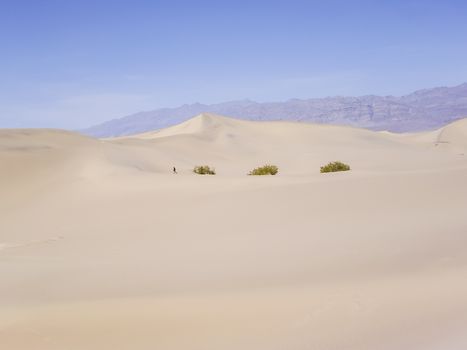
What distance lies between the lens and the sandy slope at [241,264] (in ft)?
17.9

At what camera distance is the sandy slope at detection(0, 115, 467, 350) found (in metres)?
5.45

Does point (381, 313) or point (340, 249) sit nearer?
point (381, 313)

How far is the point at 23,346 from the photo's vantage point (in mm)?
5438

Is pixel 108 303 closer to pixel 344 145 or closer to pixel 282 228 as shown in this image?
pixel 282 228

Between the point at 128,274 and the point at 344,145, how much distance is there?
5681cm

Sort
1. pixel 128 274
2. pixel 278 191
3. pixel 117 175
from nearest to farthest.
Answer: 1. pixel 128 274
2. pixel 278 191
3. pixel 117 175

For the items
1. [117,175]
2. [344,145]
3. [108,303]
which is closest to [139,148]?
[117,175]

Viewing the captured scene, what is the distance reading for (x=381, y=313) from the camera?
5.50 metres

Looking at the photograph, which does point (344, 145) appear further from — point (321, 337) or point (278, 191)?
point (321, 337)

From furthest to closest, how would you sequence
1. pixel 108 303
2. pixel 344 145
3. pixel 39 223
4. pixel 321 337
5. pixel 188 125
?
pixel 188 125 → pixel 344 145 → pixel 39 223 → pixel 108 303 → pixel 321 337

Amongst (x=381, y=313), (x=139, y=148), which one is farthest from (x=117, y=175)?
(x=139, y=148)

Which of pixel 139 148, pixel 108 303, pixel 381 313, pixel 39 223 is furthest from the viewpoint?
pixel 139 148

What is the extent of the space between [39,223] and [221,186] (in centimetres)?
555

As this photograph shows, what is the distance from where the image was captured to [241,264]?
7.87 meters
